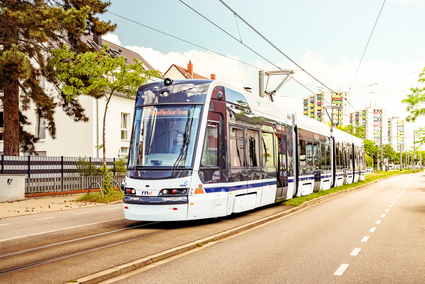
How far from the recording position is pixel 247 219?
39.8 feet

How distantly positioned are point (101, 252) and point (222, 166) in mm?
4176

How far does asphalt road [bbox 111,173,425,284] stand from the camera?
616 centimetres

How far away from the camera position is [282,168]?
50.4 feet

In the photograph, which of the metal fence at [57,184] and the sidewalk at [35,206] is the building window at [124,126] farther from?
the sidewalk at [35,206]

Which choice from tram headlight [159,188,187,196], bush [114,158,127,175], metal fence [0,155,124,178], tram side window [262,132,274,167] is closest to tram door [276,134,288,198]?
tram side window [262,132,274,167]

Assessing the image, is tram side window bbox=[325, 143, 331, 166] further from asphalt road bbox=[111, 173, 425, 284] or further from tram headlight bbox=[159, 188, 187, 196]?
tram headlight bbox=[159, 188, 187, 196]

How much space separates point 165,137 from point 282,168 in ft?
19.9

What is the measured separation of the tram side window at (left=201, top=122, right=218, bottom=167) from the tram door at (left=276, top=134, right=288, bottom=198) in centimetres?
461

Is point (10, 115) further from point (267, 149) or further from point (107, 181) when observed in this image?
point (267, 149)

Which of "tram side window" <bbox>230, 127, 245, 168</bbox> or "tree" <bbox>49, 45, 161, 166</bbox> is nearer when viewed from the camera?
"tram side window" <bbox>230, 127, 245, 168</bbox>

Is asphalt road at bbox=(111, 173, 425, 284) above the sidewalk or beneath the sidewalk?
above

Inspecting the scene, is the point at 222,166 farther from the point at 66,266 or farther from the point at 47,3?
Result: the point at 47,3

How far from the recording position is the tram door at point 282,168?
15031mm

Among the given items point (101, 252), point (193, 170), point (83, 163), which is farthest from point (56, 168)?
point (101, 252)
